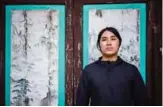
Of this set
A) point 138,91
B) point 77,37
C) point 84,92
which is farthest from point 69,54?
point 138,91

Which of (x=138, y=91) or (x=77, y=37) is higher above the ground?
(x=77, y=37)

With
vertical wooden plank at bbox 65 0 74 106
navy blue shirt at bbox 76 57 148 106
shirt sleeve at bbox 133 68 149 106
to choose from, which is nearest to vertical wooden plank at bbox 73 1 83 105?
vertical wooden plank at bbox 65 0 74 106

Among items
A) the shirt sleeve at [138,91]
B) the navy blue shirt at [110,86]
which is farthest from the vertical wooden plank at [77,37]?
the shirt sleeve at [138,91]

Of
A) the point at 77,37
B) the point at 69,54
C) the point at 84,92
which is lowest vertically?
the point at 84,92

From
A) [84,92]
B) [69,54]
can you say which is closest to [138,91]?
[84,92]

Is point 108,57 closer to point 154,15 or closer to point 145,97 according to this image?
point 145,97

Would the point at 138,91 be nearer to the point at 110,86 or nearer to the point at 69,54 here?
the point at 110,86

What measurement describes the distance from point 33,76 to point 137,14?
1.09 meters

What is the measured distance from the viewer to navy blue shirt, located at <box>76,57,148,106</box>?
2543 millimetres

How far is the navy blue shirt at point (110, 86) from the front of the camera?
254cm

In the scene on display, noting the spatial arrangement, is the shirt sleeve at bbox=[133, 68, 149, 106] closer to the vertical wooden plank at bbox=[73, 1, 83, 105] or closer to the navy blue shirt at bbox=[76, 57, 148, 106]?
the navy blue shirt at bbox=[76, 57, 148, 106]

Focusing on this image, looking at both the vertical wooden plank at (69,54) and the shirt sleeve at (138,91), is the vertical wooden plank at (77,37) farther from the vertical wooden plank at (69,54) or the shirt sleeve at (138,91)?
the shirt sleeve at (138,91)

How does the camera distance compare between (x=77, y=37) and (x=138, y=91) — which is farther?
(x=77, y=37)

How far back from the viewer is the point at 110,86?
2551 millimetres
